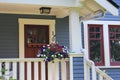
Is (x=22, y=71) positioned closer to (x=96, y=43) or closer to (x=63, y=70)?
(x=63, y=70)

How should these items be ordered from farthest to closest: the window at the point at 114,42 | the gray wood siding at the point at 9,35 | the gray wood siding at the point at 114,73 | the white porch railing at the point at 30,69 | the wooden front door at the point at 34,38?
the window at the point at 114,42, the gray wood siding at the point at 114,73, the wooden front door at the point at 34,38, the gray wood siding at the point at 9,35, the white porch railing at the point at 30,69

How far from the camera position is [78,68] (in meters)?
7.57

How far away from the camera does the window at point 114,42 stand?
1062 cm

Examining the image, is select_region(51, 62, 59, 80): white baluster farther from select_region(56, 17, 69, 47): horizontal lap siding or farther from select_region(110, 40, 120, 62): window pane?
select_region(110, 40, 120, 62): window pane

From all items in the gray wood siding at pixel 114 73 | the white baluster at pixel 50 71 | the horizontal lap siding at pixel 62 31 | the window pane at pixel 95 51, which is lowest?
the gray wood siding at pixel 114 73

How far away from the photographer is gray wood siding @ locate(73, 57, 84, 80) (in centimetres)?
756

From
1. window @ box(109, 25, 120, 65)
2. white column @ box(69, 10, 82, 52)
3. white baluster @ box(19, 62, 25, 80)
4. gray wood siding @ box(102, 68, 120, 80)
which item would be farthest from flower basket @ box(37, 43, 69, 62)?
window @ box(109, 25, 120, 65)

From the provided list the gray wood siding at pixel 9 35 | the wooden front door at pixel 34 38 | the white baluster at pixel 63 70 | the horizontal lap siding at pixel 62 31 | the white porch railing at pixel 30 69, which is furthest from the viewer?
the horizontal lap siding at pixel 62 31

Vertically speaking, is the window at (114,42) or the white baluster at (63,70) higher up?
the window at (114,42)

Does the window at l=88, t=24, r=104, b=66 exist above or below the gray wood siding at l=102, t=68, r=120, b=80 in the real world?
above

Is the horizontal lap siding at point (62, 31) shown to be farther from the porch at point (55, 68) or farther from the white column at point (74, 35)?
the porch at point (55, 68)

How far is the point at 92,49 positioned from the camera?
10.6 metres

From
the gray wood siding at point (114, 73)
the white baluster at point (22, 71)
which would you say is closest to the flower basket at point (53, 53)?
the white baluster at point (22, 71)

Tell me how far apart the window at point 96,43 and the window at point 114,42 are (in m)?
0.34
